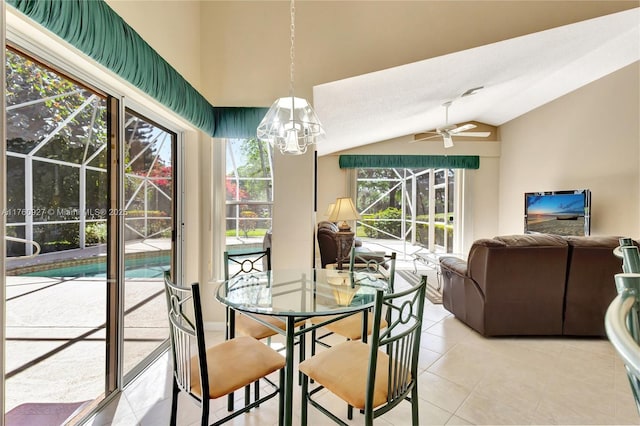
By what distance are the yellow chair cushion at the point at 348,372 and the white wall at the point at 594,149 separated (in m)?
4.07

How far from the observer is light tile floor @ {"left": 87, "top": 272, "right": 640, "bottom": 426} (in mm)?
1601

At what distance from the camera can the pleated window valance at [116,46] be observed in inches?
42.0

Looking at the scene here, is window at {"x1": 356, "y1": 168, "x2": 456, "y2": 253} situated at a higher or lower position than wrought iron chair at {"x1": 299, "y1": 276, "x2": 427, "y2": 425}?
higher

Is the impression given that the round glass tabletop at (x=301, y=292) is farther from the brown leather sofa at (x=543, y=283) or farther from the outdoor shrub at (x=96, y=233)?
the brown leather sofa at (x=543, y=283)

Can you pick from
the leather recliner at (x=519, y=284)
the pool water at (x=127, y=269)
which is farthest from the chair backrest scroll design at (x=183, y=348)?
the leather recliner at (x=519, y=284)

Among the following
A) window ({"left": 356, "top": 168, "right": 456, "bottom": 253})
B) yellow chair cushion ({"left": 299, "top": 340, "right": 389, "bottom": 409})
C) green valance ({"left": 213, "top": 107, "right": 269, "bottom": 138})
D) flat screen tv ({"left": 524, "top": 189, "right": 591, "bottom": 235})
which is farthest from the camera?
window ({"left": 356, "top": 168, "right": 456, "bottom": 253})

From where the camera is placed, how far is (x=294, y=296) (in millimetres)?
1689

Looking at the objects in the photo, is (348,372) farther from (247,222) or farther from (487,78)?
(487,78)

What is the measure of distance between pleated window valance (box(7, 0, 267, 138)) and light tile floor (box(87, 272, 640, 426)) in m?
1.88

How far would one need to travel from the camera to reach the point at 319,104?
3.10 m

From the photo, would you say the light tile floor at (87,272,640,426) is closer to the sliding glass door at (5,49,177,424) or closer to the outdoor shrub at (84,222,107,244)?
the sliding glass door at (5,49,177,424)

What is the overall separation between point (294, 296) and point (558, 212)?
179 inches

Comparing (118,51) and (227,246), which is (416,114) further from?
(118,51)

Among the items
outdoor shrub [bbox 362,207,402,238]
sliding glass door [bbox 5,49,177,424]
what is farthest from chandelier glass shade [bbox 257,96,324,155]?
outdoor shrub [bbox 362,207,402,238]
